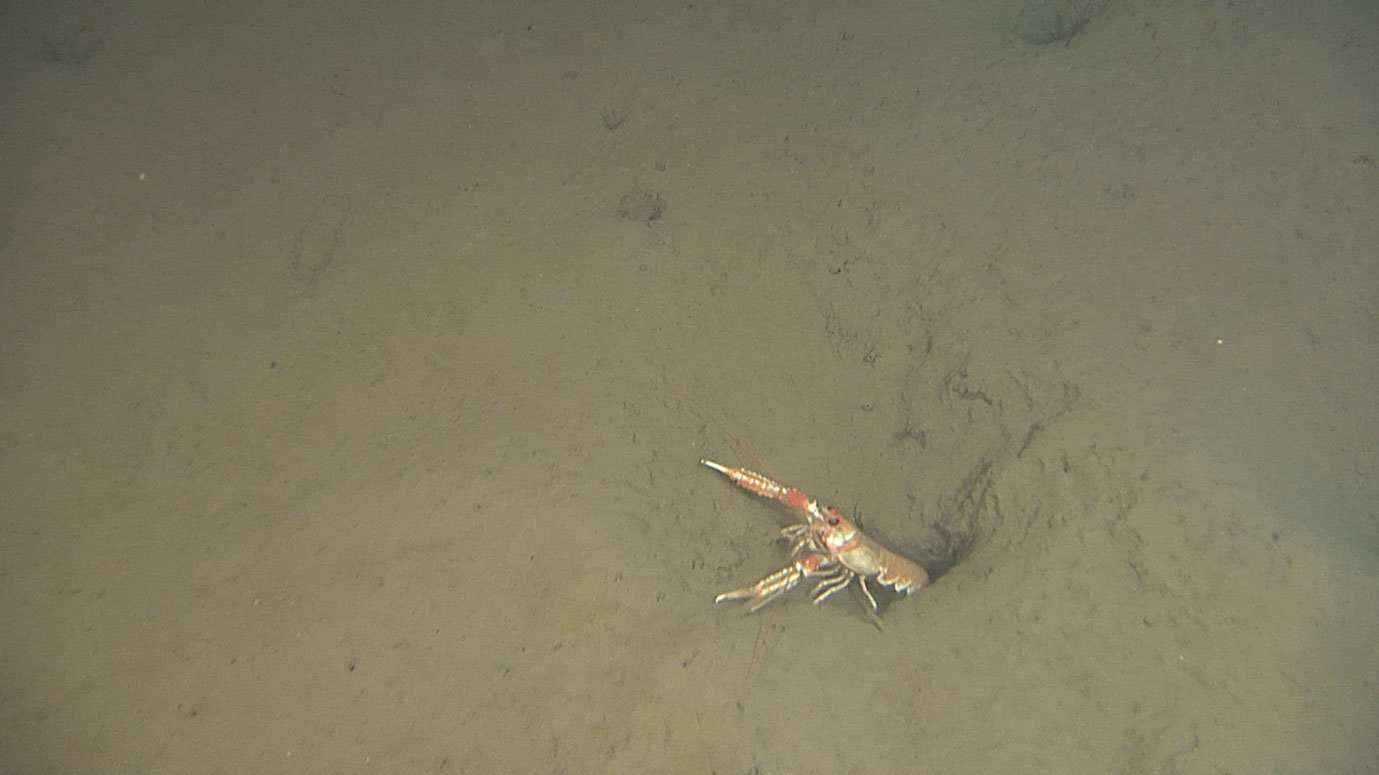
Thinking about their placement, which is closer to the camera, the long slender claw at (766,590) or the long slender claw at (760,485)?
the long slender claw at (766,590)

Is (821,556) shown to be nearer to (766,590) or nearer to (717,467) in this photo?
(766,590)

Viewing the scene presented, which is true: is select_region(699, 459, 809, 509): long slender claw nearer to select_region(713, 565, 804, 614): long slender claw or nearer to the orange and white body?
the orange and white body

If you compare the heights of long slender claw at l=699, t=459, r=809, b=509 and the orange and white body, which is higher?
long slender claw at l=699, t=459, r=809, b=509

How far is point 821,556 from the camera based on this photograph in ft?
8.88

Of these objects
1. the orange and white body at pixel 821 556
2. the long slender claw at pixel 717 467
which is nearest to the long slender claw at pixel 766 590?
the orange and white body at pixel 821 556

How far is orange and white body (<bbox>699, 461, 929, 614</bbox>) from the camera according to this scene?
2.56 meters

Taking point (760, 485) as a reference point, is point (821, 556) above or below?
below

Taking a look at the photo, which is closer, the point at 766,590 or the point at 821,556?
the point at 766,590

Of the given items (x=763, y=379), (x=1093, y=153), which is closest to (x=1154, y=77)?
(x=1093, y=153)

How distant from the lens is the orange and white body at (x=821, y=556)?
256 centimetres

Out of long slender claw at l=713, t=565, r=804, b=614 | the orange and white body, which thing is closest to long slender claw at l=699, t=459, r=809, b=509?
the orange and white body

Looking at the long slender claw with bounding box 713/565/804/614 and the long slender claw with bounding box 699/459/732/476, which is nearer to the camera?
the long slender claw with bounding box 713/565/804/614

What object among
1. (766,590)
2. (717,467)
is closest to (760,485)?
(717,467)

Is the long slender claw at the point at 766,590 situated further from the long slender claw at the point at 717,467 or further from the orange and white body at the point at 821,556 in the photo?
the long slender claw at the point at 717,467
